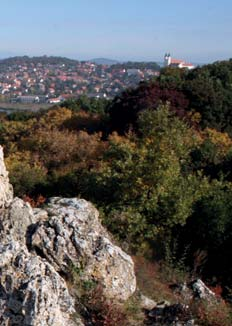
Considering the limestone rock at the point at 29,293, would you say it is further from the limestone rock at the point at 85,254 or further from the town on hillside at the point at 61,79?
the town on hillside at the point at 61,79

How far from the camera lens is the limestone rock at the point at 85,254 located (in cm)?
846

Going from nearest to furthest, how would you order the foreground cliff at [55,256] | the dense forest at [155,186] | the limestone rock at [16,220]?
the foreground cliff at [55,256]
the limestone rock at [16,220]
the dense forest at [155,186]

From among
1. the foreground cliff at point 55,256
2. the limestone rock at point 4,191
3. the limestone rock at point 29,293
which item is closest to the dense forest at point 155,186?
the foreground cliff at point 55,256

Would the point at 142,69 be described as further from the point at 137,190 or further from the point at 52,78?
the point at 137,190

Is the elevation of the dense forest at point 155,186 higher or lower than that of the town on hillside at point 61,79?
higher

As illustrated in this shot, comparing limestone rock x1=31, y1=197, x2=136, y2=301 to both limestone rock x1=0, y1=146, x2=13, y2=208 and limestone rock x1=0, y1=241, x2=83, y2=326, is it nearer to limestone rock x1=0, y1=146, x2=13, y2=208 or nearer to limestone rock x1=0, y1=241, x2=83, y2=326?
limestone rock x1=0, y1=146, x2=13, y2=208

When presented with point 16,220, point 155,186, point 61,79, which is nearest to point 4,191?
point 16,220

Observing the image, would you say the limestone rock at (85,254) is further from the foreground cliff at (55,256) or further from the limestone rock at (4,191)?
the limestone rock at (4,191)

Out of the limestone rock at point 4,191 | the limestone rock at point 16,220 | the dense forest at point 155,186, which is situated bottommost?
the dense forest at point 155,186

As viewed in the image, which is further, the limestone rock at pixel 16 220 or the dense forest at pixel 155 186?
the dense forest at pixel 155 186

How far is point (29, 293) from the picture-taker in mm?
6637

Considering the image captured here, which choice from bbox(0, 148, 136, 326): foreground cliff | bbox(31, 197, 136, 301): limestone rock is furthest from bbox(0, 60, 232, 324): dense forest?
bbox(0, 148, 136, 326): foreground cliff

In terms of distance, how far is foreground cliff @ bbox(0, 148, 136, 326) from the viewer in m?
6.81

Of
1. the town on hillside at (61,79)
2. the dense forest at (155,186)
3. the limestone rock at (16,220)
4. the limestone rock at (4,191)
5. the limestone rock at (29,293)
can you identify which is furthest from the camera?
the town on hillside at (61,79)
